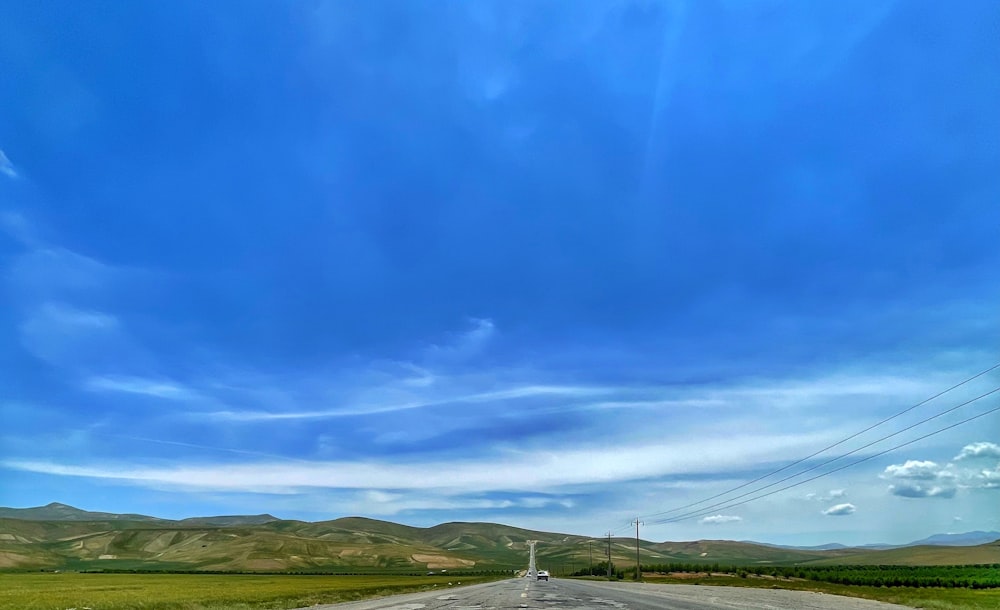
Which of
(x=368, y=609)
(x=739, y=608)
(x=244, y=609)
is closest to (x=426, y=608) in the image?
(x=368, y=609)

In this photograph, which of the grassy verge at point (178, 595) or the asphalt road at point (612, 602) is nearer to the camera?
the asphalt road at point (612, 602)

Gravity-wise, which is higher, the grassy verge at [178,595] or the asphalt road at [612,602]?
Result: the asphalt road at [612,602]

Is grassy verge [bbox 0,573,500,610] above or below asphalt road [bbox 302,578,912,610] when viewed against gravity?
below

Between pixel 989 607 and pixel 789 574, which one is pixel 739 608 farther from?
pixel 789 574

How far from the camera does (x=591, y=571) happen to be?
616 ft

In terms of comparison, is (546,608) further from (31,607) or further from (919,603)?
(31,607)

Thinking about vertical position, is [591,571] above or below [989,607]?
below

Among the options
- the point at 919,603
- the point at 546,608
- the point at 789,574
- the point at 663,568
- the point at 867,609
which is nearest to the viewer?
the point at 546,608

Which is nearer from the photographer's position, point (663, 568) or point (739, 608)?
point (739, 608)

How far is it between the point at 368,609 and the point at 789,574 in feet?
353

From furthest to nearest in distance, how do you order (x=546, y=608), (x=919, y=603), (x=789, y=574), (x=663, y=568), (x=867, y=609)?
(x=663, y=568) → (x=789, y=574) → (x=919, y=603) → (x=867, y=609) → (x=546, y=608)

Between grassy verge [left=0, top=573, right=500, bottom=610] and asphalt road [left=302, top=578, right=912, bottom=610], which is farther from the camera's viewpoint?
grassy verge [left=0, top=573, right=500, bottom=610]

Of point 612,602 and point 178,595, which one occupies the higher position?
point 612,602

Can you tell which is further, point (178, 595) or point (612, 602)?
point (178, 595)
